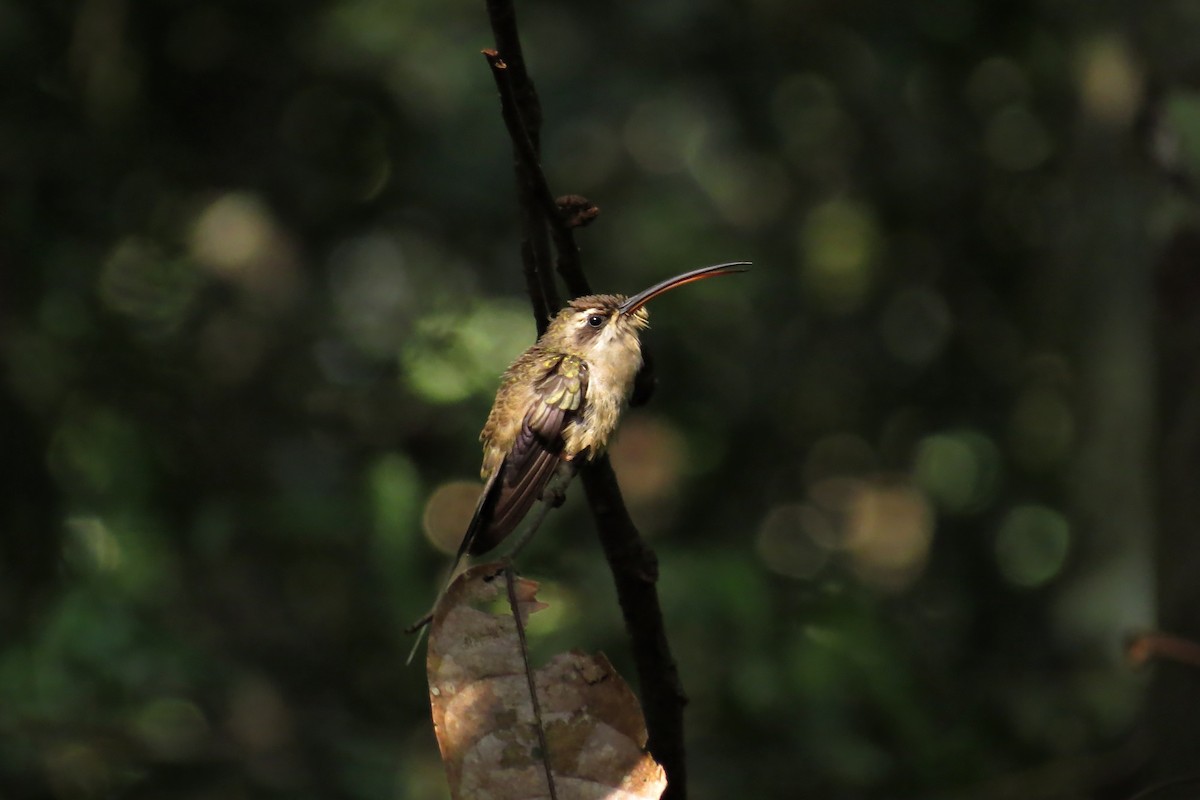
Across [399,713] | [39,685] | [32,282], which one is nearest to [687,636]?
[399,713]

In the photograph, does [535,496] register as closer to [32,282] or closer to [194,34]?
[32,282]

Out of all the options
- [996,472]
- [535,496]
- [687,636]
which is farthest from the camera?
[996,472]

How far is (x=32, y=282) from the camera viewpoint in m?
6.86

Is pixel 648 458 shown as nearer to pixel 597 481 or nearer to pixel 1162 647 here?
pixel 1162 647

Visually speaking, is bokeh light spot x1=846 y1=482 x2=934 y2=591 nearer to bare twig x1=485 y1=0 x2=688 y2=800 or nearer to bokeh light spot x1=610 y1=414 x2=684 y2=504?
bokeh light spot x1=610 y1=414 x2=684 y2=504

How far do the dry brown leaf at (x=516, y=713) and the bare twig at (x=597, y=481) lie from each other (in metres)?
0.24

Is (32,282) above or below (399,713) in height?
above

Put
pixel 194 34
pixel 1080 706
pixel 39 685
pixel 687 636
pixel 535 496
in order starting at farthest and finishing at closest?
pixel 194 34, pixel 1080 706, pixel 687 636, pixel 39 685, pixel 535 496

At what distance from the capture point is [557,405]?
3.08 meters

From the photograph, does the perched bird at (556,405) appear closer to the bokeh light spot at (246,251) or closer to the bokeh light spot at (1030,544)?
the bokeh light spot at (246,251)

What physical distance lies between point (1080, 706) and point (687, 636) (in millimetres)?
2241

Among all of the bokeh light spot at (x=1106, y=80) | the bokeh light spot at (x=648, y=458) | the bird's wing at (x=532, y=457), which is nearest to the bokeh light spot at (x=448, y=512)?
the bokeh light spot at (x=648, y=458)

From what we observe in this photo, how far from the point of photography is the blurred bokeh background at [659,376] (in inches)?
219

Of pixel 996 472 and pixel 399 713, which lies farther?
pixel 996 472
